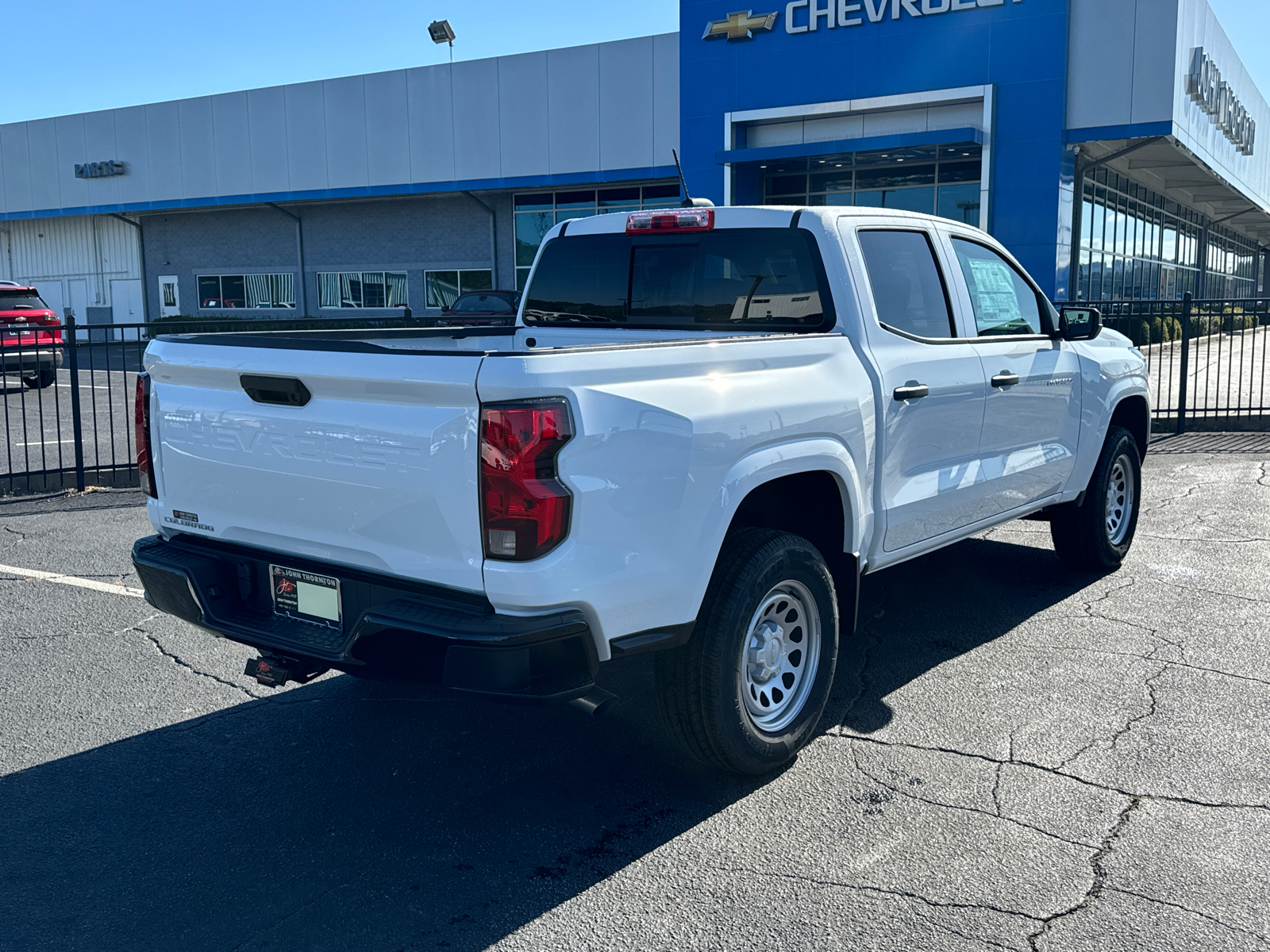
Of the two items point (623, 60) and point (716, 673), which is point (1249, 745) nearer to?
point (716, 673)

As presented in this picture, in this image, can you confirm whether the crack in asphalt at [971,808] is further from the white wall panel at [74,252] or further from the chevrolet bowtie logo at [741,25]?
the white wall panel at [74,252]

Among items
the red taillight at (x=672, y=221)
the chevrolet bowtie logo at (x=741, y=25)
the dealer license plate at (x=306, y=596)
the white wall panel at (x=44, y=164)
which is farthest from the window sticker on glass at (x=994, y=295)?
the white wall panel at (x=44, y=164)

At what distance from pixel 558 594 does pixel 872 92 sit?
22625 millimetres

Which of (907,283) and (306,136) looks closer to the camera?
(907,283)

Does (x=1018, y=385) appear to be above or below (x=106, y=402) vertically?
above

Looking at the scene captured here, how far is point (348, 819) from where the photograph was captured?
371 cm

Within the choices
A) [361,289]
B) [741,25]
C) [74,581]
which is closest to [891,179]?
[741,25]

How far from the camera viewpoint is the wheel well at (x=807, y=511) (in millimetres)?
4234

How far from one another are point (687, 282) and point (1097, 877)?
9.43 feet

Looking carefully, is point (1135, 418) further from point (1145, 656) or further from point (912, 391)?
point (912, 391)

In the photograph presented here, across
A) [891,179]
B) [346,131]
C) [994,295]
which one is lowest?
[994,295]

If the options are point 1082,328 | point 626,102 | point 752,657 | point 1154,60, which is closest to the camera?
point 752,657

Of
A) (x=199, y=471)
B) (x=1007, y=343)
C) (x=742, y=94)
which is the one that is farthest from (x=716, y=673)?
(x=742, y=94)

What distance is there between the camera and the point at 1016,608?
6.11 m
